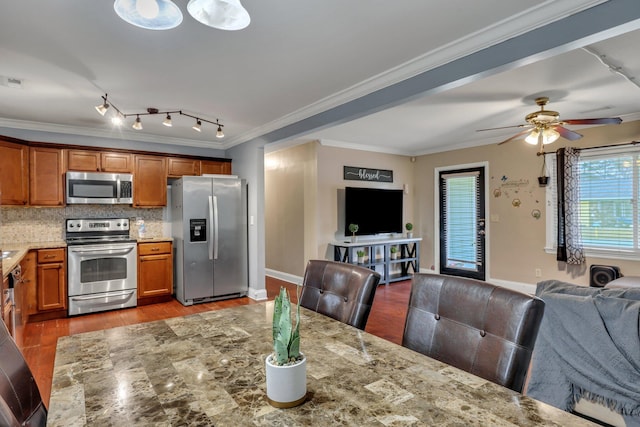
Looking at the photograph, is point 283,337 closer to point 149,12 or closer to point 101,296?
point 149,12

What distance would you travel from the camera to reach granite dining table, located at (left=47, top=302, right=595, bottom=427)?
86 cm

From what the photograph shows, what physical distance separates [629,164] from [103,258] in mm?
6643

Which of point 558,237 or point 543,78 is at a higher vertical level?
point 543,78

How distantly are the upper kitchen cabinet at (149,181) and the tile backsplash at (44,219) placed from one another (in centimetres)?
32

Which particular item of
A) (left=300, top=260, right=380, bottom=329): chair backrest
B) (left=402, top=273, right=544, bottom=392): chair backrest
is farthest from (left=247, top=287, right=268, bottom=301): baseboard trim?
(left=402, top=273, right=544, bottom=392): chair backrest

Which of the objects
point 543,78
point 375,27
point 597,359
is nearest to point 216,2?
point 375,27

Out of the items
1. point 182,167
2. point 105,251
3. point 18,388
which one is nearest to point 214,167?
point 182,167

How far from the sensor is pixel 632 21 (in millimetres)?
1769

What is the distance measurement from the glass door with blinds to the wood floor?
159 centimetres

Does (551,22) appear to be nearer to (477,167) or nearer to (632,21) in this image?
(632,21)

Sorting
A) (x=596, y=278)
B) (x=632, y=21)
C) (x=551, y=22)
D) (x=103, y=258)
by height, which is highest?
(x=551, y=22)

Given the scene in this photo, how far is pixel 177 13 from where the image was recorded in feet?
4.42

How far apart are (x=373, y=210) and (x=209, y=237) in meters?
2.84

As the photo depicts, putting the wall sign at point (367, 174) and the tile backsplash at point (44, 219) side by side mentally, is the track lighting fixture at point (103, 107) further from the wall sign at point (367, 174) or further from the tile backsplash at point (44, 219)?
the wall sign at point (367, 174)
